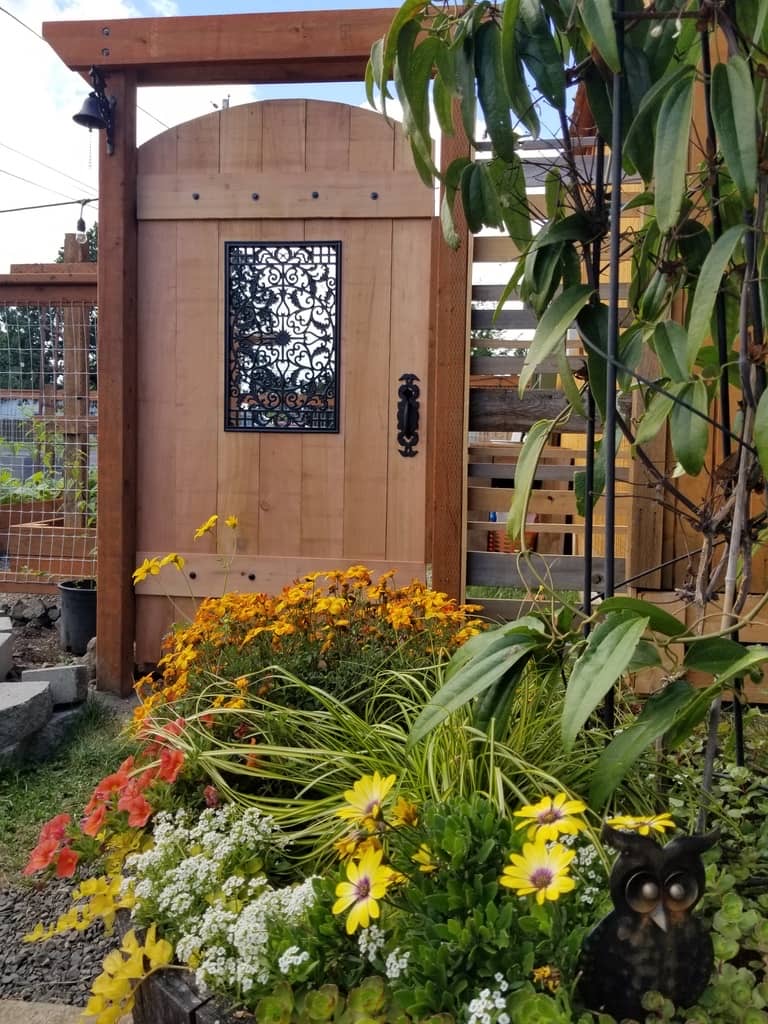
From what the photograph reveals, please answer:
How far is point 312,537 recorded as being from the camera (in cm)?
337

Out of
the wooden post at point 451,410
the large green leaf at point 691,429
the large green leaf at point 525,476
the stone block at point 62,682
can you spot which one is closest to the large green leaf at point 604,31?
the large green leaf at point 691,429

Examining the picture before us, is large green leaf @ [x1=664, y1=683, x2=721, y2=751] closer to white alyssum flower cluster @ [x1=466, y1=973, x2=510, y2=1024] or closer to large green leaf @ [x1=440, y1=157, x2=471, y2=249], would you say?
white alyssum flower cluster @ [x1=466, y1=973, x2=510, y2=1024]

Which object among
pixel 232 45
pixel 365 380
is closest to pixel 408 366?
pixel 365 380

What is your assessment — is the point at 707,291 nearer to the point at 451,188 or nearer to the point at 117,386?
the point at 451,188

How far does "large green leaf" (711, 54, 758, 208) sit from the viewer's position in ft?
3.42

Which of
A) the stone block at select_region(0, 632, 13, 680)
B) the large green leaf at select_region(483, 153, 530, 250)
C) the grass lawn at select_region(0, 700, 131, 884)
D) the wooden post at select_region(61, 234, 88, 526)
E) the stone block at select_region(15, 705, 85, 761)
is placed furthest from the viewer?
the wooden post at select_region(61, 234, 88, 526)

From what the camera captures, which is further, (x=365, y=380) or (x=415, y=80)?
(x=365, y=380)

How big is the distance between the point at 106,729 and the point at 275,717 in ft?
5.57

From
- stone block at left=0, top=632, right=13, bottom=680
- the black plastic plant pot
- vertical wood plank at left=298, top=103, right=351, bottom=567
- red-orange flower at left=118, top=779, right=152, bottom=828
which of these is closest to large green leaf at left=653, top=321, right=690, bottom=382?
red-orange flower at left=118, top=779, right=152, bottom=828

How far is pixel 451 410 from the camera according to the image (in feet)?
10.1

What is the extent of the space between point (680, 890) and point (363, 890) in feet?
1.15

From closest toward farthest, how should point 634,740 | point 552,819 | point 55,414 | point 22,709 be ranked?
1. point 552,819
2. point 634,740
3. point 22,709
4. point 55,414

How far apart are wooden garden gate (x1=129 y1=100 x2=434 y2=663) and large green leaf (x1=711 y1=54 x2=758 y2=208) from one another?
2.21 m

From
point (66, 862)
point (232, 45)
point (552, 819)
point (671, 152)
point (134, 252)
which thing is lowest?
point (66, 862)
